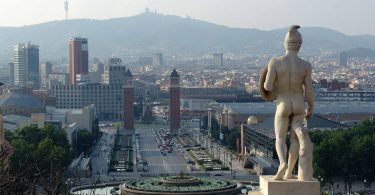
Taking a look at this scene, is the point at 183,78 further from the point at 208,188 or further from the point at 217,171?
the point at 208,188

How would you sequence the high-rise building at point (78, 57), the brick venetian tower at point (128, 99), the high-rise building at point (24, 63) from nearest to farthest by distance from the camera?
the brick venetian tower at point (128, 99) → the high-rise building at point (78, 57) → the high-rise building at point (24, 63)

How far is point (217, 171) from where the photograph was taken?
47719mm

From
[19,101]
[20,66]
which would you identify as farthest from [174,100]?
[20,66]

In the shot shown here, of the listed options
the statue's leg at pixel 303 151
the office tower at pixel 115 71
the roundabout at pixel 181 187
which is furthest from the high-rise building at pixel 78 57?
the statue's leg at pixel 303 151

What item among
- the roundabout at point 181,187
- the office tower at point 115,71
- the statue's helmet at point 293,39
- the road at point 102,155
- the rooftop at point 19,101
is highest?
the statue's helmet at point 293,39

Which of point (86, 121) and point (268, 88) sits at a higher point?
point (268, 88)

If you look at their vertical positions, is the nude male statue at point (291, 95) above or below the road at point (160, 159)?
above

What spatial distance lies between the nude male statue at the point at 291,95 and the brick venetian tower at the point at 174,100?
224ft

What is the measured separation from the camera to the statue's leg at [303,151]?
8164 mm

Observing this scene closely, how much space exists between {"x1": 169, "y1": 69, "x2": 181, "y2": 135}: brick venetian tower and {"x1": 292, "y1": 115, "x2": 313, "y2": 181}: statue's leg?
68313 millimetres

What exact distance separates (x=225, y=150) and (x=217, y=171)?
532 inches

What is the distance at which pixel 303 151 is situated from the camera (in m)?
8.27

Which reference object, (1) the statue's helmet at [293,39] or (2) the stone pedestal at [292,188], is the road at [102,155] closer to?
(1) the statue's helmet at [293,39]

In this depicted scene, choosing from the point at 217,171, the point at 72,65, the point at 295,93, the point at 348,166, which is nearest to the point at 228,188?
the point at 348,166
